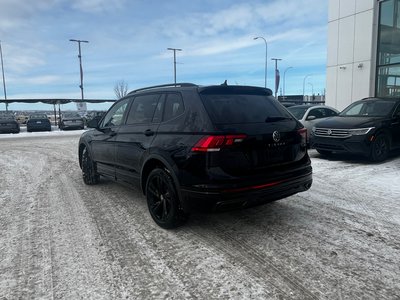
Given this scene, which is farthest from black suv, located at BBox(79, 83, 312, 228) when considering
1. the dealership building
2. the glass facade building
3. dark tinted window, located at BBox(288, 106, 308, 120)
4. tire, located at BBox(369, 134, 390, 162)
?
the dealership building

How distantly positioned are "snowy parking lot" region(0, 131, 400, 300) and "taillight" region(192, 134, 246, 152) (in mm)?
1094

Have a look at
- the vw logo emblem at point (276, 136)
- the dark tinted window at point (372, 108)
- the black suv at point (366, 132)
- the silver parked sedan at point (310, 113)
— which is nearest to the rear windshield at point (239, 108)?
the vw logo emblem at point (276, 136)

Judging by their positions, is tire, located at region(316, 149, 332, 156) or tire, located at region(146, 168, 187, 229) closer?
tire, located at region(146, 168, 187, 229)

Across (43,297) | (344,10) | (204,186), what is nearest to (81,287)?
(43,297)

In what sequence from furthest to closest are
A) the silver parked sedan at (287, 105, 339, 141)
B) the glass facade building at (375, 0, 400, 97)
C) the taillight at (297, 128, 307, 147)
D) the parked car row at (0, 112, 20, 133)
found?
1. the parked car row at (0, 112, 20, 133)
2. the glass facade building at (375, 0, 400, 97)
3. the silver parked sedan at (287, 105, 339, 141)
4. the taillight at (297, 128, 307, 147)

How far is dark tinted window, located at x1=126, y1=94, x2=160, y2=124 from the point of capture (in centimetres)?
462

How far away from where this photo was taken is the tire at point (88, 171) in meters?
6.52

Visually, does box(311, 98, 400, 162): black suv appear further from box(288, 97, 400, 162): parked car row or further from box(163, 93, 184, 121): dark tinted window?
box(163, 93, 184, 121): dark tinted window

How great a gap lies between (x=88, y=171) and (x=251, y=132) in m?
4.13

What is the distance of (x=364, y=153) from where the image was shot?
324 inches

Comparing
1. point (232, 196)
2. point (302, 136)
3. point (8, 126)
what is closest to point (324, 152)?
point (302, 136)

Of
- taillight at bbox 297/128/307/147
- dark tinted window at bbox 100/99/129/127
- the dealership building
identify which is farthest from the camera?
the dealership building

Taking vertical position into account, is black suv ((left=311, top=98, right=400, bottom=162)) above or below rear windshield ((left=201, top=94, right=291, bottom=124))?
below

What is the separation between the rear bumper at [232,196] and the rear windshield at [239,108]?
0.74 metres
